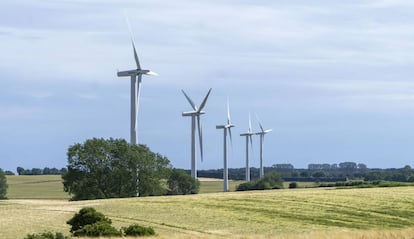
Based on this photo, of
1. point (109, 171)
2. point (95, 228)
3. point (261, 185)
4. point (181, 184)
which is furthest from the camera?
point (261, 185)

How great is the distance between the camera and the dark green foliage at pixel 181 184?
13425 cm

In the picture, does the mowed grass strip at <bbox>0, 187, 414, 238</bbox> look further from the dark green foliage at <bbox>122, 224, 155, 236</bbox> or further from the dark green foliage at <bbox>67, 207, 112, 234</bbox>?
the dark green foliage at <bbox>122, 224, 155, 236</bbox>

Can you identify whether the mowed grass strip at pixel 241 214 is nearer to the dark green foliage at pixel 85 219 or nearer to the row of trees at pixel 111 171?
the dark green foliage at pixel 85 219

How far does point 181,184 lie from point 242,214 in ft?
209

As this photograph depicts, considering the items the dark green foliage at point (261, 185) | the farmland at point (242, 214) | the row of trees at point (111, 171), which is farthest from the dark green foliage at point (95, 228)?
the dark green foliage at point (261, 185)

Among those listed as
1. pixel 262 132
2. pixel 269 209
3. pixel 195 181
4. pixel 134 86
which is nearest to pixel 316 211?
pixel 269 209

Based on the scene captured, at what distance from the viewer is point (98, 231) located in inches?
1826

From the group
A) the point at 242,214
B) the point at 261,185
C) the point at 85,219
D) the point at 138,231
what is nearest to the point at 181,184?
the point at 261,185

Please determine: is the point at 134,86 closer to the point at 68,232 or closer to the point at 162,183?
the point at 162,183

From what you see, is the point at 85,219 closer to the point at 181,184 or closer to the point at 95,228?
the point at 95,228

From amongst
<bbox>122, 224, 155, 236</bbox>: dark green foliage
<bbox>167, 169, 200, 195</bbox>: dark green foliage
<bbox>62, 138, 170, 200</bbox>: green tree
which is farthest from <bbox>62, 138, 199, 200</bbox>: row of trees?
<bbox>122, 224, 155, 236</bbox>: dark green foliage

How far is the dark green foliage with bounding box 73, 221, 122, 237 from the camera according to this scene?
149ft

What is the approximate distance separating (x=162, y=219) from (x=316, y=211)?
60.0ft

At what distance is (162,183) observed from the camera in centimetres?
11869
